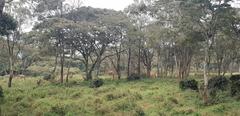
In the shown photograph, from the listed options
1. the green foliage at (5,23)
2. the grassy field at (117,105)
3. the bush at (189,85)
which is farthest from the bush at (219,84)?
the green foliage at (5,23)

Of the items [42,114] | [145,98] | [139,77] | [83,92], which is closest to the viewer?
[42,114]

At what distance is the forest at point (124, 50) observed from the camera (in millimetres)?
24594

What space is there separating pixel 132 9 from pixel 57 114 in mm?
27238

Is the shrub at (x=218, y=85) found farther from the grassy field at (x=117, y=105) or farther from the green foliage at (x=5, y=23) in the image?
the green foliage at (x=5, y=23)

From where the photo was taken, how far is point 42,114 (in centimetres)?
2167

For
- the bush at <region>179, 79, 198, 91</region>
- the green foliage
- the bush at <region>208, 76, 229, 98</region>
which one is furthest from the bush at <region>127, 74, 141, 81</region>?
the green foliage

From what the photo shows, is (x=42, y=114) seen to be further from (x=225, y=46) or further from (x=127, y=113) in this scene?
(x=225, y=46)

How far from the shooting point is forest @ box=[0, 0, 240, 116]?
2459 centimetres

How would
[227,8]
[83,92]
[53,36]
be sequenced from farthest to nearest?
[53,36] < [83,92] < [227,8]

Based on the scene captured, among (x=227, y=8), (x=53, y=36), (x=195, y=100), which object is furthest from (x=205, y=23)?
(x=53, y=36)

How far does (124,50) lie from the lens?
4859cm

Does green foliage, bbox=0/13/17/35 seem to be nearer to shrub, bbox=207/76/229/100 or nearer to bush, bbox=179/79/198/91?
bush, bbox=179/79/198/91

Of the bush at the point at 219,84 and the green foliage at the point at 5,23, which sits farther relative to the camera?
the bush at the point at 219,84

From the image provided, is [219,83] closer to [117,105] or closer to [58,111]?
[117,105]
